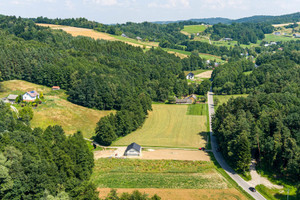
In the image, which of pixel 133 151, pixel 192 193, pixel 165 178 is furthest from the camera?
pixel 133 151

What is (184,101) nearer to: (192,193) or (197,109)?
(197,109)

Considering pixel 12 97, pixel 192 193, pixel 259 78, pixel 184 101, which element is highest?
pixel 259 78

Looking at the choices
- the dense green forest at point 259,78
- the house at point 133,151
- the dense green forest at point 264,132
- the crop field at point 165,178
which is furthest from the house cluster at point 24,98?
the dense green forest at point 259,78

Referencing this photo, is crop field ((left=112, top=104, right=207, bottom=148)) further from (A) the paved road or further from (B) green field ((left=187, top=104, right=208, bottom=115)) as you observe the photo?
(A) the paved road

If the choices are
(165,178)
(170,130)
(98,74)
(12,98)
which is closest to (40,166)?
(165,178)

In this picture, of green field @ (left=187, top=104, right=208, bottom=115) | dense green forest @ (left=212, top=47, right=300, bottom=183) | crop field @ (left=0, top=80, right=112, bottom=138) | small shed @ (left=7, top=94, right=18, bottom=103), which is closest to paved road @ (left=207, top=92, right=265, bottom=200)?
dense green forest @ (left=212, top=47, right=300, bottom=183)

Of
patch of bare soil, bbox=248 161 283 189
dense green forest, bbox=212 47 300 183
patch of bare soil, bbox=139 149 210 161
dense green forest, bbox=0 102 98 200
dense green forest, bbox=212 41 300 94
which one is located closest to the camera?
dense green forest, bbox=0 102 98 200
